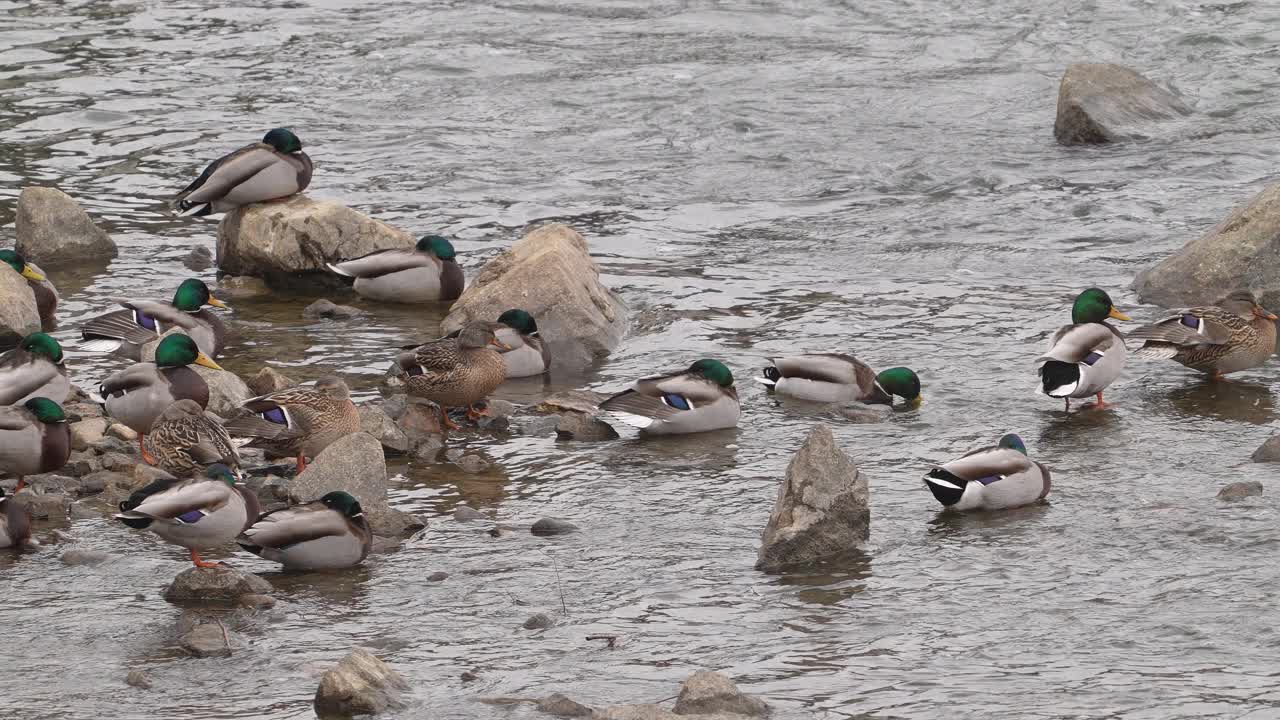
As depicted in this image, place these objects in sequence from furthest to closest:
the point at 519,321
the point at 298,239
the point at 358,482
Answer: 1. the point at 298,239
2. the point at 519,321
3. the point at 358,482

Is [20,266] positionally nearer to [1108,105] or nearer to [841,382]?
[841,382]

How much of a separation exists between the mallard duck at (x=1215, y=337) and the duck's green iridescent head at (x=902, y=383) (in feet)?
5.32

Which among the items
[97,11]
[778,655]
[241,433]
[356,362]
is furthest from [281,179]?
[97,11]

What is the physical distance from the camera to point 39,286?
12.6 m

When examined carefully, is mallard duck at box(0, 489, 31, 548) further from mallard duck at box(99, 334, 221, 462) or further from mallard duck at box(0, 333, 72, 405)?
mallard duck at box(0, 333, 72, 405)

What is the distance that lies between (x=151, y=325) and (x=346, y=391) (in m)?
2.48

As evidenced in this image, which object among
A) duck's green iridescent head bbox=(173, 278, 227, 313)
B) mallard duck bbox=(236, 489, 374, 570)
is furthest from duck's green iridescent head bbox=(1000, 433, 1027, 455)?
duck's green iridescent head bbox=(173, 278, 227, 313)

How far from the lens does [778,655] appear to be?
24.1 feet

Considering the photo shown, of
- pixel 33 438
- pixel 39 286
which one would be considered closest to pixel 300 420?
pixel 33 438

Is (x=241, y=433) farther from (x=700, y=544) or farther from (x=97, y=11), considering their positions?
(x=97, y=11)

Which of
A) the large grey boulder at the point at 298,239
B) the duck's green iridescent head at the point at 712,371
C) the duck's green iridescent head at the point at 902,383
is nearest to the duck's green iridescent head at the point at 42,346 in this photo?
the duck's green iridescent head at the point at 712,371

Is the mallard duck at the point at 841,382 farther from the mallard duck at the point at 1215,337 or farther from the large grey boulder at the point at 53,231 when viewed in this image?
the large grey boulder at the point at 53,231

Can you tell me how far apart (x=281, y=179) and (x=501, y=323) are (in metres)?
3.21

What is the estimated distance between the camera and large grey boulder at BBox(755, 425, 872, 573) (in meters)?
8.34
